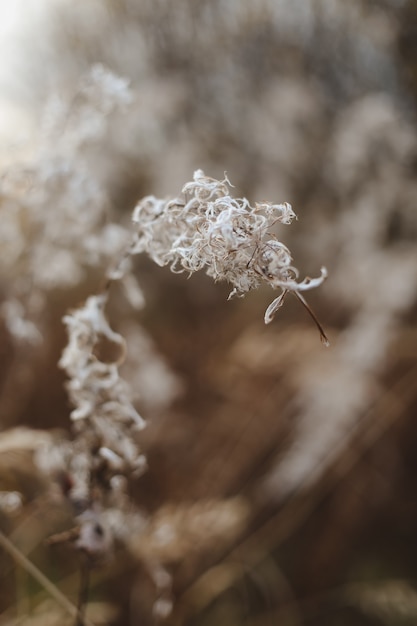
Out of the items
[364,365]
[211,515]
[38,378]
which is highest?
[38,378]

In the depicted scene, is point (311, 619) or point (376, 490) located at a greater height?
point (376, 490)

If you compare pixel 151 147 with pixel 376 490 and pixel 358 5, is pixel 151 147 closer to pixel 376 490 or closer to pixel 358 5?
pixel 358 5

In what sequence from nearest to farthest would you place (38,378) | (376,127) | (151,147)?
(376,127)
(38,378)
(151,147)

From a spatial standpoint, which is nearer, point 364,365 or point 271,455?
point 364,365

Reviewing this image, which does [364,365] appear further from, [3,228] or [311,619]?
[3,228]

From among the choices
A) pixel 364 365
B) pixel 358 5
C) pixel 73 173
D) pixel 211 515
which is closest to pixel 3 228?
pixel 73 173

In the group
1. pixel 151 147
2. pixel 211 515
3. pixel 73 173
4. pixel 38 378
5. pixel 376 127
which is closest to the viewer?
pixel 73 173
